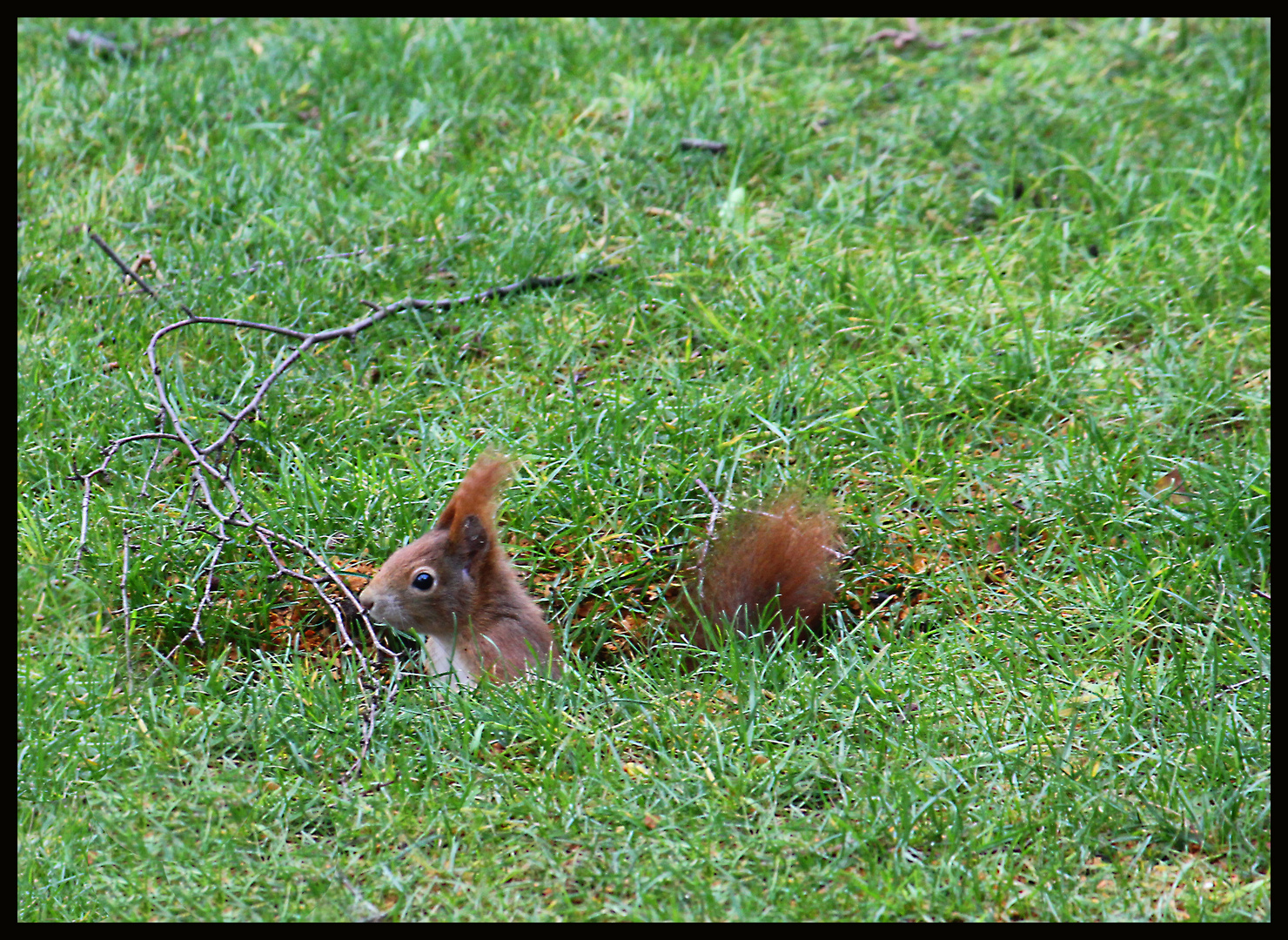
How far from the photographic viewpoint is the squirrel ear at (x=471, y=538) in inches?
114

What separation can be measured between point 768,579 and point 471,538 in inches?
27.7

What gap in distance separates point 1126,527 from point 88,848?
2457 millimetres

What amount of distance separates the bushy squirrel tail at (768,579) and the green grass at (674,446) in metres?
0.11

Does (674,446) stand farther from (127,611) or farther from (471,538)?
(127,611)

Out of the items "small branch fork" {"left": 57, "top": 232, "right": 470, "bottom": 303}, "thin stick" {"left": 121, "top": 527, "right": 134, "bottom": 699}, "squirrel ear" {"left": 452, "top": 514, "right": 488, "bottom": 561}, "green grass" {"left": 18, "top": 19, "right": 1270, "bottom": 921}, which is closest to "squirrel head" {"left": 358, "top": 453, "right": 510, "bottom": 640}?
"squirrel ear" {"left": 452, "top": 514, "right": 488, "bottom": 561}

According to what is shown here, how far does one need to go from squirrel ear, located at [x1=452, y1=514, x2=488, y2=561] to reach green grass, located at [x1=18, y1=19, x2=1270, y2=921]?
0.32m

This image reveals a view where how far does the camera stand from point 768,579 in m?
3.00

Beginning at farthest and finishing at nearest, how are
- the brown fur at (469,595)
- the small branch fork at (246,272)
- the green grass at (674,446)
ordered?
the small branch fork at (246,272)
the brown fur at (469,595)
the green grass at (674,446)

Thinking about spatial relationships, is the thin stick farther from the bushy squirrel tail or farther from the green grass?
the bushy squirrel tail

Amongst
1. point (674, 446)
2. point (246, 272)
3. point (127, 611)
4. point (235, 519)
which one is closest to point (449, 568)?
point (235, 519)

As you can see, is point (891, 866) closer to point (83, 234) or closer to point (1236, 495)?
point (1236, 495)

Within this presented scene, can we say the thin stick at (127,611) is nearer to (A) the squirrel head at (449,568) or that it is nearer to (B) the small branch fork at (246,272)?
(A) the squirrel head at (449,568)

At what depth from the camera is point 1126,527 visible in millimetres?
3201

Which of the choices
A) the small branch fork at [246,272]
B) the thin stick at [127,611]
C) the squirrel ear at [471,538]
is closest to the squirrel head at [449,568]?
the squirrel ear at [471,538]
